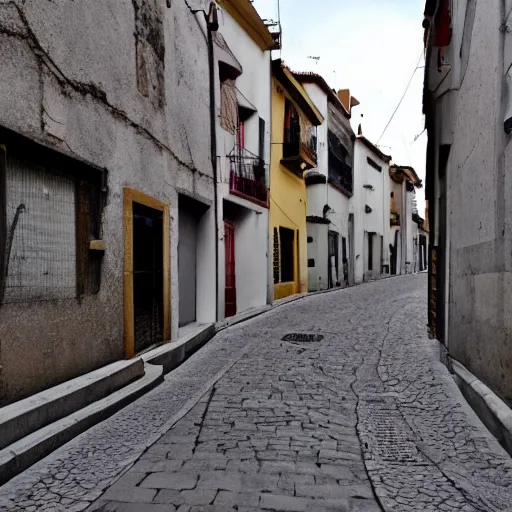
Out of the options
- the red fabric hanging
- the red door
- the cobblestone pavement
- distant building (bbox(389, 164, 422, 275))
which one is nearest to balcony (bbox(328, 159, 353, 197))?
the red door

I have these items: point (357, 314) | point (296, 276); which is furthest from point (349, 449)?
point (296, 276)

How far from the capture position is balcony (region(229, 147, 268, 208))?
1293cm

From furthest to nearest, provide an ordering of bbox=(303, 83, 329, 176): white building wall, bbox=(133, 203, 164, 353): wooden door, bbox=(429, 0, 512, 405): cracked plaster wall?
bbox=(303, 83, 329, 176): white building wall < bbox=(133, 203, 164, 353): wooden door < bbox=(429, 0, 512, 405): cracked plaster wall

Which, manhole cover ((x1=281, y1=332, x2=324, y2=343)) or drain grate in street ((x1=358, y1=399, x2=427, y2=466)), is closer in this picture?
drain grate in street ((x1=358, y1=399, x2=427, y2=466))

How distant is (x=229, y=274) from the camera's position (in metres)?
13.8

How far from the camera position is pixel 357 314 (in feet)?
45.0

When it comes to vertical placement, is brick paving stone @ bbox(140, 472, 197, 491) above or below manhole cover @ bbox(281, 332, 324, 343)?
below

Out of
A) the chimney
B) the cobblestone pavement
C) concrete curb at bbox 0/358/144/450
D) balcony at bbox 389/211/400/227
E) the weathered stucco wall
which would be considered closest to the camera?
the cobblestone pavement

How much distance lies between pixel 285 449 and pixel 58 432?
1849 millimetres

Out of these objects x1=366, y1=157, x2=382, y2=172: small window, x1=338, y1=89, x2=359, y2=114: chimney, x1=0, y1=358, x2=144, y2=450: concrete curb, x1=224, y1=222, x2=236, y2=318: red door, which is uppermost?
x1=338, y1=89, x2=359, y2=114: chimney

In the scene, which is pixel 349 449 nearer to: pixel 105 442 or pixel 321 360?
pixel 105 442

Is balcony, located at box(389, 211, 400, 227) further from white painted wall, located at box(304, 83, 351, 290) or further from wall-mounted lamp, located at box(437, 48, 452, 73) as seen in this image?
wall-mounted lamp, located at box(437, 48, 452, 73)

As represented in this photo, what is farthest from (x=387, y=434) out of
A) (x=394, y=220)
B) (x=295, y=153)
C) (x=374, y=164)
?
(x=394, y=220)

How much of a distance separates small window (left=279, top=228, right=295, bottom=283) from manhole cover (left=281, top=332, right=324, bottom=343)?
327 inches
